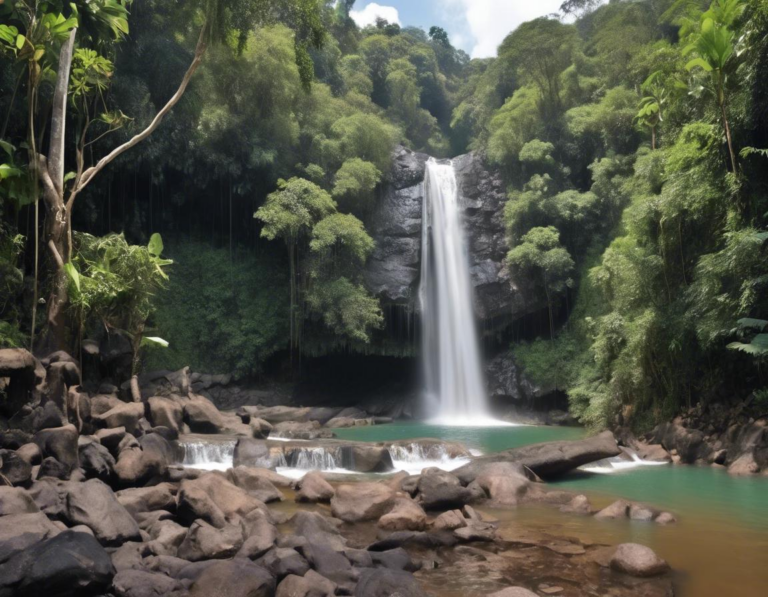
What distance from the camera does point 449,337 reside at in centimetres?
2577

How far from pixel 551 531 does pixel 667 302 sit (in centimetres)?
856

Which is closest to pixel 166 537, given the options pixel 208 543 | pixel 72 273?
pixel 208 543

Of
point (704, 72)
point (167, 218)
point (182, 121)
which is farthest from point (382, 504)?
point (167, 218)

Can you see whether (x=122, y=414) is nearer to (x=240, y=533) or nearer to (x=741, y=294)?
(x=240, y=533)

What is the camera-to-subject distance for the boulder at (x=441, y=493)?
9203mm

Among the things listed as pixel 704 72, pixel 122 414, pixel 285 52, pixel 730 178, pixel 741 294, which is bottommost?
pixel 122 414

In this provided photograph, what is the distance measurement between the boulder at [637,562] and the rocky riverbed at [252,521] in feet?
0.05

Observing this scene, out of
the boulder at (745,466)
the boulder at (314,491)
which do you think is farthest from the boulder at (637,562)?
the boulder at (745,466)

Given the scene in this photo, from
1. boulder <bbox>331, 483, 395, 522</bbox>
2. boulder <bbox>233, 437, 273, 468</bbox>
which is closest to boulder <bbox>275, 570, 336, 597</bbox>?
boulder <bbox>331, 483, 395, 522</bbox>

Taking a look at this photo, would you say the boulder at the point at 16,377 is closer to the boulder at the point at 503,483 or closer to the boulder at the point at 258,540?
the boulder at the point at 258,540

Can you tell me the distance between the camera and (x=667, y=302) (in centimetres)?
1480

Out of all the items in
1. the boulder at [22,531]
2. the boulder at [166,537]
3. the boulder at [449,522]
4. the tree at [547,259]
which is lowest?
the boulder at [449,522]

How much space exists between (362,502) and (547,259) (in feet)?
54.3

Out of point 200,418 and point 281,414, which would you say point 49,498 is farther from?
point 281,414
